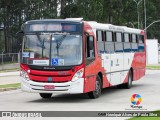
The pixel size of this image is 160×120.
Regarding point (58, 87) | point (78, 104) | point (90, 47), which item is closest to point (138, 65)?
point (90, 47)

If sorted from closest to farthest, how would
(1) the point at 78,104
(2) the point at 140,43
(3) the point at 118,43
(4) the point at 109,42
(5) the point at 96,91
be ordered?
(1) the point at 78,104 < (5) the point at 96,91 < (4) the point at 109,42 < (3) the point at 118,43 < (2) the point at 140,43

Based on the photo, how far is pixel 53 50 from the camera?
701 inches

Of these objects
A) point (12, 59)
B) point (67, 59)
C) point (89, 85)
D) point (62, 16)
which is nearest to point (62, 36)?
point (67, 59)

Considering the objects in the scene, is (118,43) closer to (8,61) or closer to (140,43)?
(140,43)

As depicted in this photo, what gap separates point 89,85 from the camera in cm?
1831

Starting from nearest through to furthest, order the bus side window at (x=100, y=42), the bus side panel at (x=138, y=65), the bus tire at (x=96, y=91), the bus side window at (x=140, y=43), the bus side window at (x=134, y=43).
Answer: the bus tire at (x=96, y=91)
the bus side window at (x=100, y=42)
the bus side window at (x=134, y=43)
the bus side panel at (x=138, y=65)
the bus side window at (x=140, y=43)

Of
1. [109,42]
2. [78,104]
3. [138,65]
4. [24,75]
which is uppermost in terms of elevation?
[109,42]

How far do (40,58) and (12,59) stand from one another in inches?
1589

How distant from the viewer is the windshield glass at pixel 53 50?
58.0 feet

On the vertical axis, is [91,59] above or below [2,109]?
above

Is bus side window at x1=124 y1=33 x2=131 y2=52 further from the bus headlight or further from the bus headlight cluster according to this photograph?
the bus headlight cluster

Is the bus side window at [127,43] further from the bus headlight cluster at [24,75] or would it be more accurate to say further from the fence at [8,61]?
the fence at [8,61]

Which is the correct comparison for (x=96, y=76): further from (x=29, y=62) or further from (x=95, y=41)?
(x=29, y=62)

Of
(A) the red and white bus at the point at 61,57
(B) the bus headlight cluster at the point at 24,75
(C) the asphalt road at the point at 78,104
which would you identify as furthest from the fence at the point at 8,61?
(B) the bus headlight cluster at the point at 24,75
